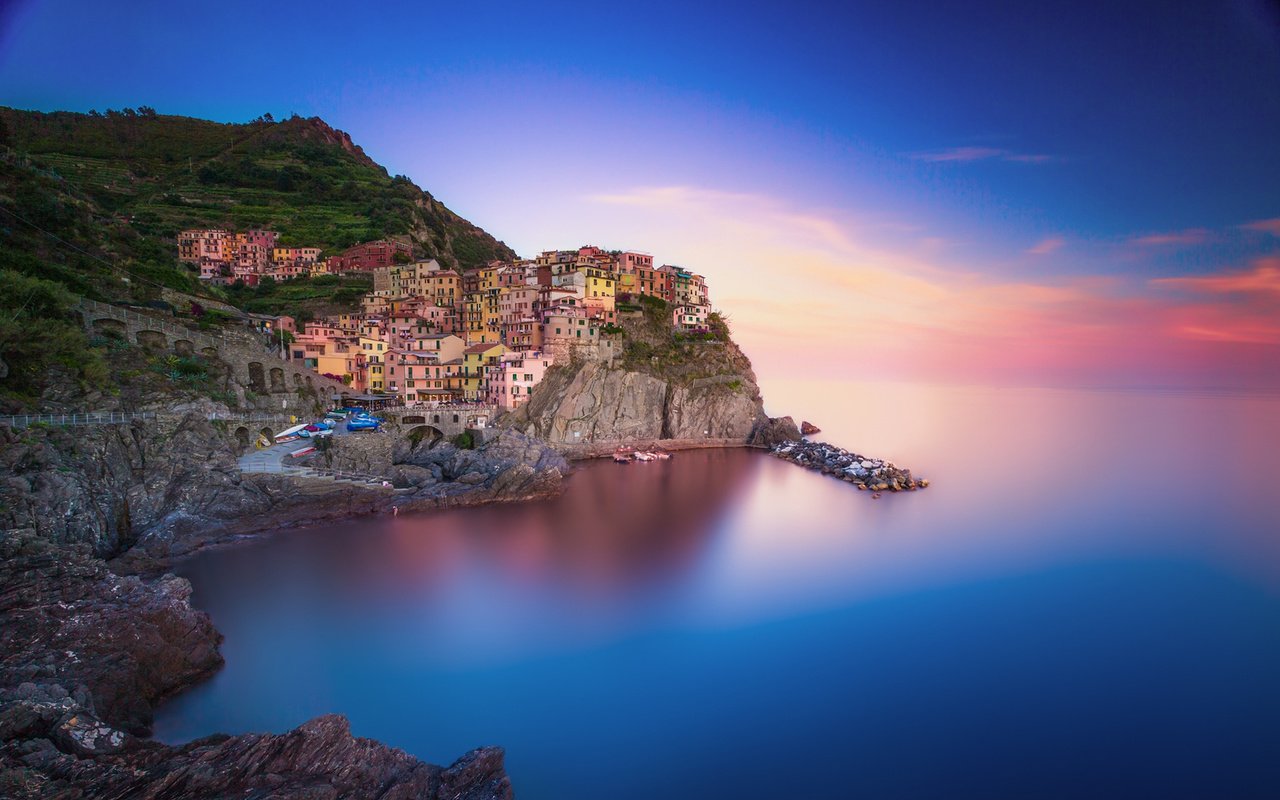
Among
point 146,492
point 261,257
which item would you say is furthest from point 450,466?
point 261,257

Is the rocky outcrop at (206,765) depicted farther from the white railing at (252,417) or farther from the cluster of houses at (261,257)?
the cluster of houses at (261,257)

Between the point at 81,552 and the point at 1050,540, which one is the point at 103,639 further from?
the point at 1050,540

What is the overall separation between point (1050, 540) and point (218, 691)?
2238 cm

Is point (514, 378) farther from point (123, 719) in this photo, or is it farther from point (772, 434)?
point (123, 719)

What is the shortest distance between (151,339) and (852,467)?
28436mm

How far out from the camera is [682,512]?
74.3 ft

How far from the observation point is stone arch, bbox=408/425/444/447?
2633 cm

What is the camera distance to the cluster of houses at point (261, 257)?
43312 mm

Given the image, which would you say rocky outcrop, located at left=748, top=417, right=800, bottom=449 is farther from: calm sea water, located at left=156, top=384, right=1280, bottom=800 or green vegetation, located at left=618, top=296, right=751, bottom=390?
calm sea water, located at left=156, top=384, right=1280, bottom=800

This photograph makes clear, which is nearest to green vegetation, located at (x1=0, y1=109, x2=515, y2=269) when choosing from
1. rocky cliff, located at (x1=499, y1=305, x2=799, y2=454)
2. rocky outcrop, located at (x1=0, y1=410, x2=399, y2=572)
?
rocky cliff, located at (x1=499, y1=305, x2=799, y2=454)

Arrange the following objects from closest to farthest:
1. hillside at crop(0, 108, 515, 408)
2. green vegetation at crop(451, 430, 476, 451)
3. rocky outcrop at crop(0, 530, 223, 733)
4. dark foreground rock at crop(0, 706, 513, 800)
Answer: dark foreground rock at crop(0, 706, 513, 800) < rocky outcrop at crop(0, 530, 223, 733) < hillside at crop(0, 108, 515, 408) < green vegetation at crop(451, 430, 476, 451)

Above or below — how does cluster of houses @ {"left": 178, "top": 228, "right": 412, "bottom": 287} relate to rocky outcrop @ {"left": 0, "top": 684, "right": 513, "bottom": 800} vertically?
above

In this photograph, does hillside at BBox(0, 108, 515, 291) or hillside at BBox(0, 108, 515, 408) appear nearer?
hillside at BBox(0, 108, 515, 408)

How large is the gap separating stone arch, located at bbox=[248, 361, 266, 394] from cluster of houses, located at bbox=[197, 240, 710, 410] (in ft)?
14.6
